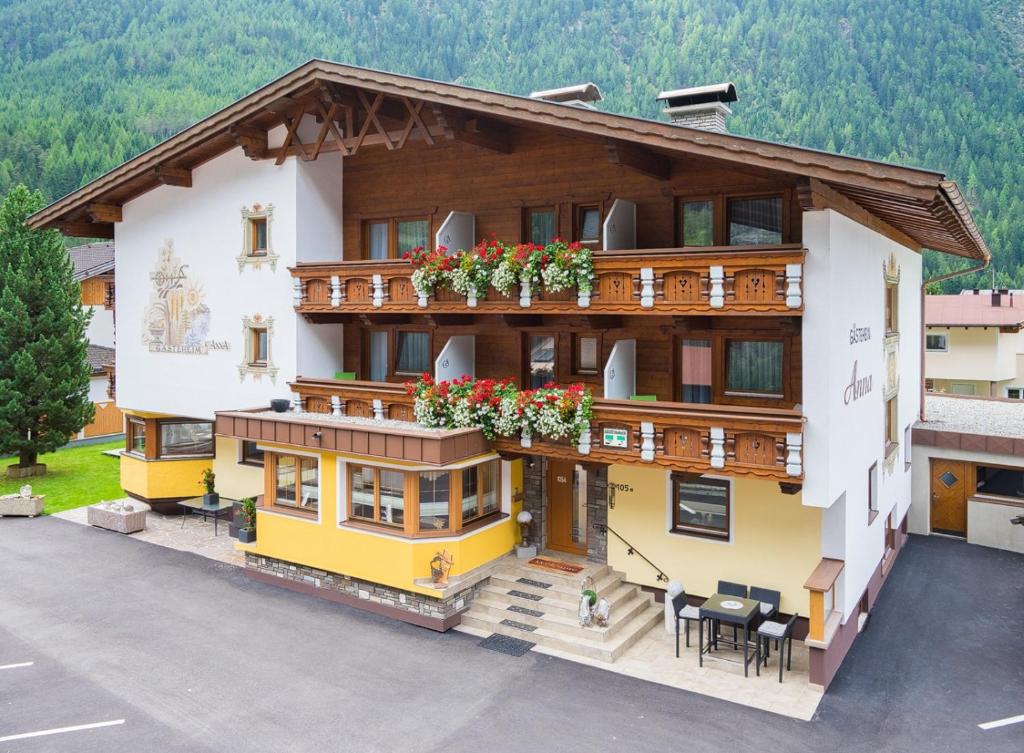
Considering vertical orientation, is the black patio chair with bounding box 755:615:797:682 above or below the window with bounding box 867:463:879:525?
below

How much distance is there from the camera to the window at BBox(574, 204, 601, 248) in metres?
17.7

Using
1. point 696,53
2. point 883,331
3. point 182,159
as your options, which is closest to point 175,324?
point 182,159

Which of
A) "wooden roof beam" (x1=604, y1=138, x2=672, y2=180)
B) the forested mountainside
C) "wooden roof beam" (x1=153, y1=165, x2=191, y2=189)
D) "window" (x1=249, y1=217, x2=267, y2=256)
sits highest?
the forested mountainside

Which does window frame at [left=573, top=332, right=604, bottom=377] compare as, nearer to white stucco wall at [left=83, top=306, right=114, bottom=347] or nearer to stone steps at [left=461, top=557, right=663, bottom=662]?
stone steps at [left=461, top=557, right=663, bottom=662]

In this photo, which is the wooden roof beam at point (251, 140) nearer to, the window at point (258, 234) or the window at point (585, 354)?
the window at point (258, 234)

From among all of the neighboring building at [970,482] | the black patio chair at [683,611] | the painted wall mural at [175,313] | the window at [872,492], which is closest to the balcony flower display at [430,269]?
the painted wall mural at [175,313]

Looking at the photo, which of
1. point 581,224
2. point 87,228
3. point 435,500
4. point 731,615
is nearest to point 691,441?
point 731,615

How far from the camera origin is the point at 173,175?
2212cm

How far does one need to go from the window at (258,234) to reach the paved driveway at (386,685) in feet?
27.3

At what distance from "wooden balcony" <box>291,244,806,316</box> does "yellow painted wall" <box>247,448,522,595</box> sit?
12.8 feet

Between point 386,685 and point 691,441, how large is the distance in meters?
6.63

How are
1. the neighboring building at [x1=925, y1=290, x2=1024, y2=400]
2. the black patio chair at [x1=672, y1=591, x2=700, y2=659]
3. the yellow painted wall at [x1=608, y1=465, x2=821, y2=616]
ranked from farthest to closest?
the neighboring building at [x1=925, y1=290, x2=1024, y2=400]
the yellow painted wall at [x1=608, y1=465, x2=821, y2=616]
the black patio chair at [x1=672, y1=591, x2=700, y2=659]

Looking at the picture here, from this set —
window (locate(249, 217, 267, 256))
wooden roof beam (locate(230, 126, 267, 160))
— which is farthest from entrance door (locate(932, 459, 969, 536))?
wooden roof beam (locate(230, 126, 267, 160))

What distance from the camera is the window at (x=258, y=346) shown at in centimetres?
2146
